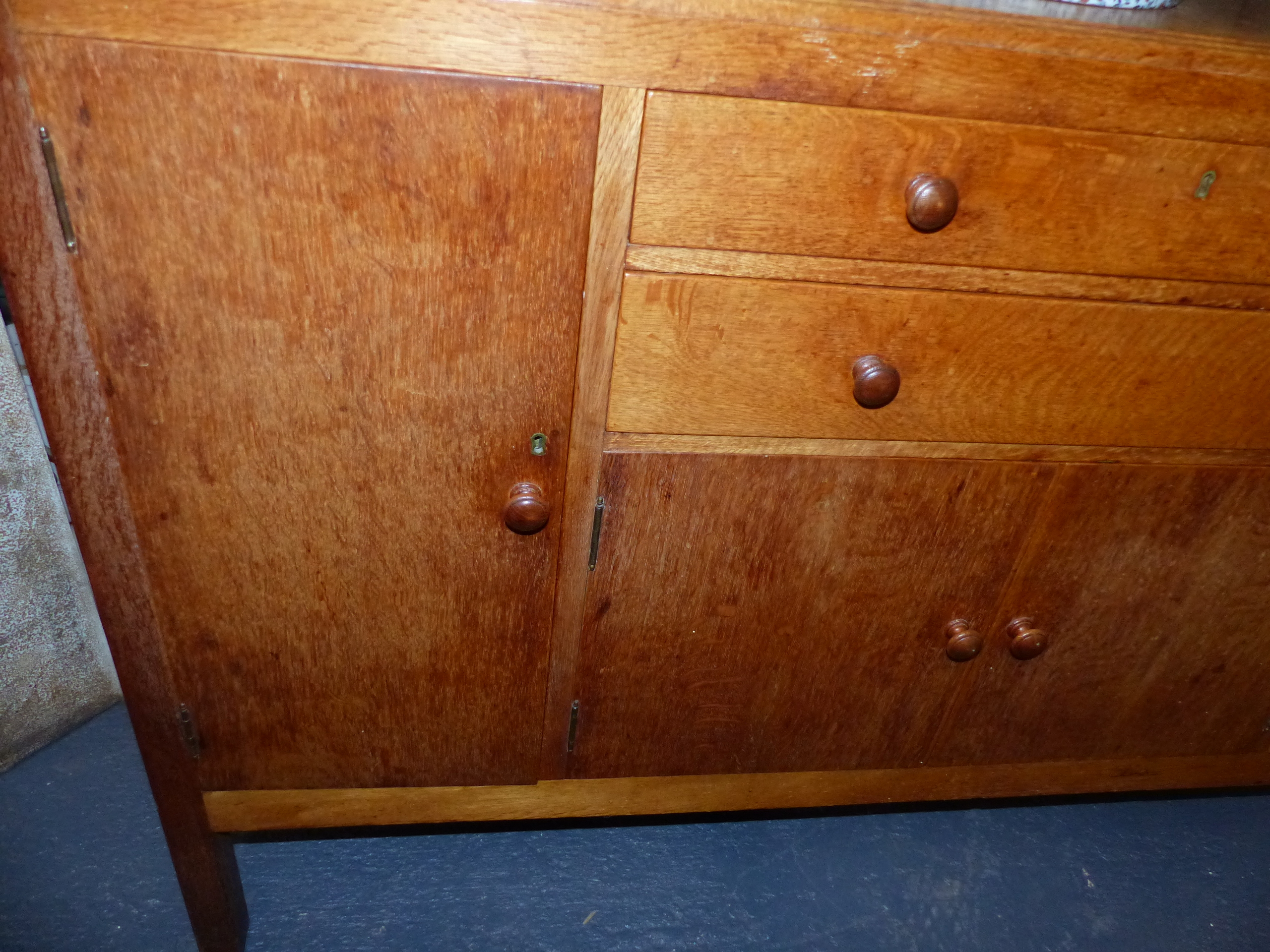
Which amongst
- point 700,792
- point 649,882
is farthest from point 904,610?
point 649,882

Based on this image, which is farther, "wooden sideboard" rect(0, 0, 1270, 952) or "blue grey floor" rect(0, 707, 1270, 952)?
"blue grey floor" rect(0, 707, 1270, 952)

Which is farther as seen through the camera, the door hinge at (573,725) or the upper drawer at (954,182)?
the door hinge at (573,725)

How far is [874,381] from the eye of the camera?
695 mm

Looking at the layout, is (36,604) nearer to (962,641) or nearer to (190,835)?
(190,835)

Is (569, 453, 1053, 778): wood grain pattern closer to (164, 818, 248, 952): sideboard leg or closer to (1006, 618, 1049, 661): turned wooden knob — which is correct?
(1006, 618, 1049, 661): turned wooden knob

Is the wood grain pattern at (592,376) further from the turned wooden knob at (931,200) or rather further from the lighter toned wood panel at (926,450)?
the turned wooden knob at (931,200)

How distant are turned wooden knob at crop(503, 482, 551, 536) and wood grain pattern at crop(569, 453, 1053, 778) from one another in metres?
0.06

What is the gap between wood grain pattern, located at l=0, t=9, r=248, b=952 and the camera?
0.56 meters

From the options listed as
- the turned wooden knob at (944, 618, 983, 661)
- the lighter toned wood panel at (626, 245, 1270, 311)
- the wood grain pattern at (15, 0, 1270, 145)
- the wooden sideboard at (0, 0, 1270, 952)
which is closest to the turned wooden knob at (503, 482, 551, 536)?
the wooden sideboard at (0, 0, 1270, 952)

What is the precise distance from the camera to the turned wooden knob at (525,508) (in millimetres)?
719

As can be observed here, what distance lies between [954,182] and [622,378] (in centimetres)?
29

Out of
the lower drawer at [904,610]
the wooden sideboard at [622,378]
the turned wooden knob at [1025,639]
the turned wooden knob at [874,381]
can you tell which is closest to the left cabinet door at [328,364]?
the wooden sideboard at [622,378]

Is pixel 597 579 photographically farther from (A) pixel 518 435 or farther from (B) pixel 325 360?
(B) pixel 325 360

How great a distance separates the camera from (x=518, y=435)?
705mm
